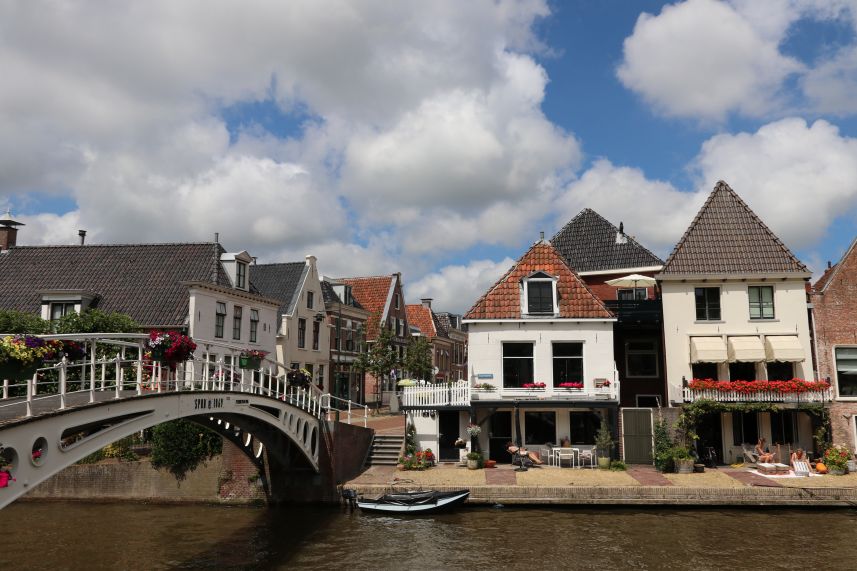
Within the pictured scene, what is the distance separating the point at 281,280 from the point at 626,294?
2075 cm

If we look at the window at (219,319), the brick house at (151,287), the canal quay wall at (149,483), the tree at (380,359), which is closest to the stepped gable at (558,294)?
the canal quay wall at (149,483)

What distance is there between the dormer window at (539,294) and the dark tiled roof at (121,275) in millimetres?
15036

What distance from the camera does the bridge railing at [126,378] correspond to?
12.5 metres

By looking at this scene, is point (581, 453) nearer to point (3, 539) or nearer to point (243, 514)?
point (243, 514)

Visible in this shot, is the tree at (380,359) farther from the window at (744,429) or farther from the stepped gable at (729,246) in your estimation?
the window at (744,429)

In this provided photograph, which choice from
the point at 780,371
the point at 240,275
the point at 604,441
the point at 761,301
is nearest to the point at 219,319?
the point at 240,275

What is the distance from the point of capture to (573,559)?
54.0 ft

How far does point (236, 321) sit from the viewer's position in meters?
33.9

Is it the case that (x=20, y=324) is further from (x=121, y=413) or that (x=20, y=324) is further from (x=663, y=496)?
(x=663, y=496)

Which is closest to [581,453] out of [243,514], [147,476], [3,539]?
[243,514]

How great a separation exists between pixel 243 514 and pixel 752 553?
1565cm

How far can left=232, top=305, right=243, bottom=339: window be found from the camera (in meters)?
33.6

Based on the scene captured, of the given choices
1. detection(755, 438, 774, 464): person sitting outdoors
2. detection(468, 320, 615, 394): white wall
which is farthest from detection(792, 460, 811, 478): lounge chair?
detection(468, 320, 615, 394): white wall

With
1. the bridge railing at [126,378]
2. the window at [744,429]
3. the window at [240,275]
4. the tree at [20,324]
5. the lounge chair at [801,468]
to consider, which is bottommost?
the lounge chair at [801,468]
